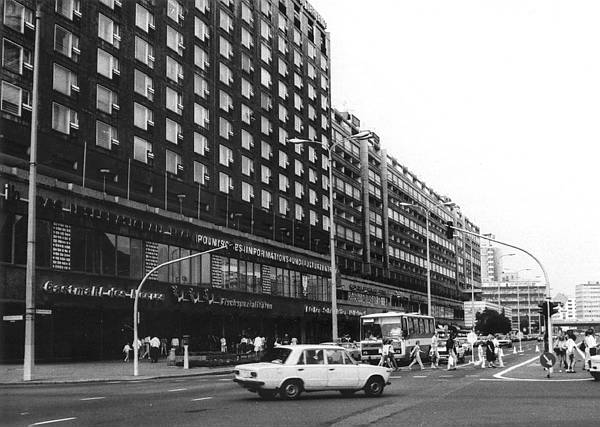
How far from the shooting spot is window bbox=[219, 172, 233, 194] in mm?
62781

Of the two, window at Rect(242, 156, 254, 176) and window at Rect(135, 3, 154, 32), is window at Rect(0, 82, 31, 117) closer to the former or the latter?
window at Rect(135, 3, 154, 32)

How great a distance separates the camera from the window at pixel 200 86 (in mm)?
60719

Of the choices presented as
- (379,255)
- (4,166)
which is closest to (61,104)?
(4,166)

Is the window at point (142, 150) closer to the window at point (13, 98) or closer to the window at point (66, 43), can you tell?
the window at point (66, 43)

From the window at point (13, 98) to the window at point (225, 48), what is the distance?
25.0 m

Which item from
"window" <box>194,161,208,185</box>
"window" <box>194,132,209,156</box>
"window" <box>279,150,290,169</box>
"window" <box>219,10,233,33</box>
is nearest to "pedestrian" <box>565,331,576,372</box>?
"window" <box>194,161,208,185</box>

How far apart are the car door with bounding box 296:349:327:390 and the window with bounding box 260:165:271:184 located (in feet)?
164

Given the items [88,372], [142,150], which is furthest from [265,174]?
[88,372]

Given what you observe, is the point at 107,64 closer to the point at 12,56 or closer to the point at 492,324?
the point at 12,56

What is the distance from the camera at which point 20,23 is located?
42406 mm

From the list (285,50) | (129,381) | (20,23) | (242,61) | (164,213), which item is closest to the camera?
(129,381)

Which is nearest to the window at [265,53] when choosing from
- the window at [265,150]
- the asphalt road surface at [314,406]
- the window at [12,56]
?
the window at [265,150]

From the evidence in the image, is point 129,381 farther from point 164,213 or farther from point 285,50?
point 285,50

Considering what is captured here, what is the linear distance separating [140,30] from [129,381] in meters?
30.6
